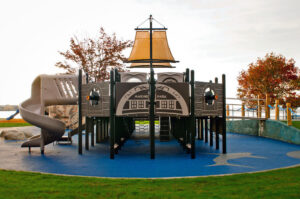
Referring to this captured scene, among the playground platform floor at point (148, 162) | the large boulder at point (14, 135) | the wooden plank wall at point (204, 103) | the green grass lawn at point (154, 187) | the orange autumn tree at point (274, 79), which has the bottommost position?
the playground platform floor at point (148, 162)

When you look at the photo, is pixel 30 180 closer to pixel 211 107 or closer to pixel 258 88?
pixel 211 107

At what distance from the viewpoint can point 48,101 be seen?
13938 mm

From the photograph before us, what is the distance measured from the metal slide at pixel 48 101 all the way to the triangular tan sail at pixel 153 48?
13765 millimetres

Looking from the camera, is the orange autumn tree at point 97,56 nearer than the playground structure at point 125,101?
No

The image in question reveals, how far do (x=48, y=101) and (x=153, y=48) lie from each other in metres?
15.6

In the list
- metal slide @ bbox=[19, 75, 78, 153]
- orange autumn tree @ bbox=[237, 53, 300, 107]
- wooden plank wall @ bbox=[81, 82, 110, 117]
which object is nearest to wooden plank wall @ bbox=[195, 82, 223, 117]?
wooden plank wall @ bbox=[81, 82, 110, 117]

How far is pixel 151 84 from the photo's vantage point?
11500 millimetres

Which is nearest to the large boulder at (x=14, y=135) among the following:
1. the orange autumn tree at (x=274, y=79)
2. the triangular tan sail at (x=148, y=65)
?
the triangular tan sail at (x=148, y=65)

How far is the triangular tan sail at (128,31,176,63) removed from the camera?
2799 centimetres

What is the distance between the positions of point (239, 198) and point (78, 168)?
539cm

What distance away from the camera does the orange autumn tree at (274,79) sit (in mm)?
34594

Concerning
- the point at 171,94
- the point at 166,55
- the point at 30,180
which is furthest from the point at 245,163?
the point at 166,55

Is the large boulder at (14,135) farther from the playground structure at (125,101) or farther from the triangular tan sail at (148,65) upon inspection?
the triangular tan sail at (148,65)

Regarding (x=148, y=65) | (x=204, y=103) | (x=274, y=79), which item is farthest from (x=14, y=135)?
(x=274, y=79)
